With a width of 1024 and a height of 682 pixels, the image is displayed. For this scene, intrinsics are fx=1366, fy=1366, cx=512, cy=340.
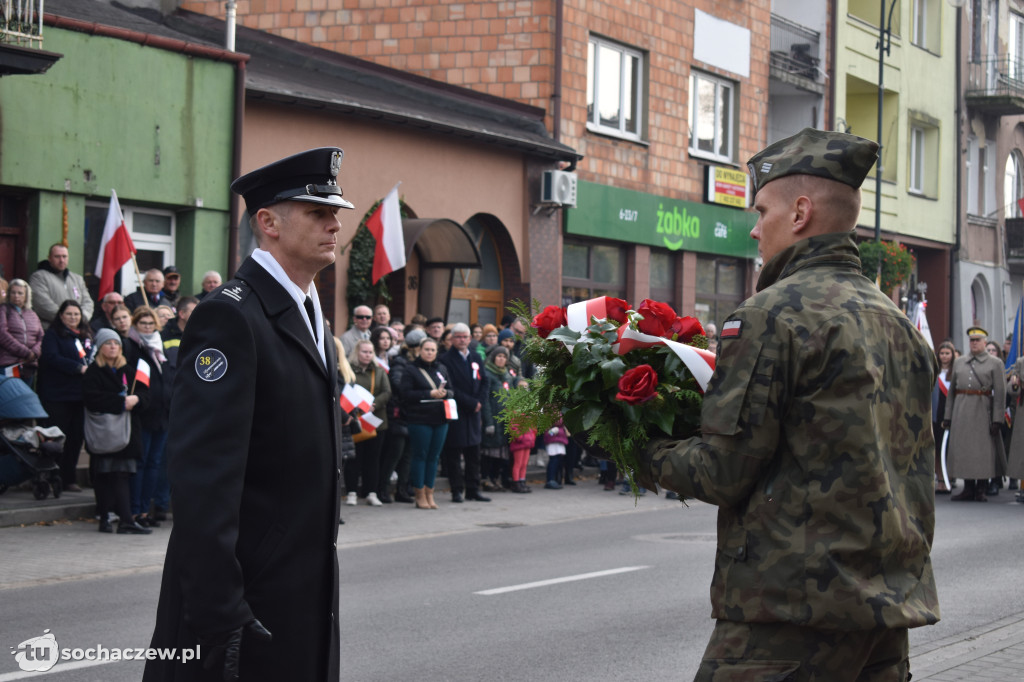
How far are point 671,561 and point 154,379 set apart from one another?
16.6 feet

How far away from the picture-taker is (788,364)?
3.19 m

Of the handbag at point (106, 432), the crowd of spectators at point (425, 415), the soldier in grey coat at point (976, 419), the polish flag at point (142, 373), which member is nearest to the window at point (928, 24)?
the soldier in grey coat at point (976, 419)

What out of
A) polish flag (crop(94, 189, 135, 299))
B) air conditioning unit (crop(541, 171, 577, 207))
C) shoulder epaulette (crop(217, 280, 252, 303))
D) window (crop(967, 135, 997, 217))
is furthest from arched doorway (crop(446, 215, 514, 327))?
window (crop(967, 135, 997, 217))

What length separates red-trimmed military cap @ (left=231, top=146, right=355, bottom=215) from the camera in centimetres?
368

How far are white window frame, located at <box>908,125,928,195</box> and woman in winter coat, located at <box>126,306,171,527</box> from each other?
91.5ft

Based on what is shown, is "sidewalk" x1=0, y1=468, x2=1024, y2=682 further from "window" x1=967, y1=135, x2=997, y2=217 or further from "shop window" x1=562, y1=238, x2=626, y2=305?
"window" x1=967, y1=135, x2=997, y2=217

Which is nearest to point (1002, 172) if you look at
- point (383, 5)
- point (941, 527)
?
point (383, 5)

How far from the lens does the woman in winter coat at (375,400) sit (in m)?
15.2

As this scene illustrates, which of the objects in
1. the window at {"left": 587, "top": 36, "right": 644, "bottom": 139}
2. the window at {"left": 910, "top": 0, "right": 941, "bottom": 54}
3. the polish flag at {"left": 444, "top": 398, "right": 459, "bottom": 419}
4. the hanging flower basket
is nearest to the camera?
the polish flag at {"left": 444, "top": 398, "right": 459, "bottom": 419}

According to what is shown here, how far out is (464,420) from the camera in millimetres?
16094

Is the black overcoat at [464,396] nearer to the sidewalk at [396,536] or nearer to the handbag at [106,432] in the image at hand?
the sidewalk at [396,536]

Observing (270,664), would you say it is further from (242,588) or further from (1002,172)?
(1002,172)

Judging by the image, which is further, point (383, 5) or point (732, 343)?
point (383, 5)

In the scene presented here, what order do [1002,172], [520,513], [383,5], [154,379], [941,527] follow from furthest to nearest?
[1002,172] < [383,5] < [520,513] < [941,527] < [154,379]
